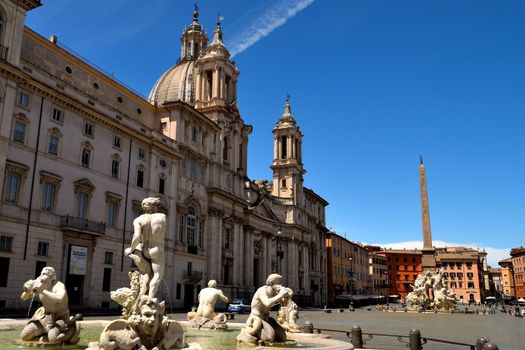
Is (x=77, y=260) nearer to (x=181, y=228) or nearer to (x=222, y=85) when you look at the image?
(x=181, y=228)

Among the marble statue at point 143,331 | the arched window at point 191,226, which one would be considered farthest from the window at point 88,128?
the marble statue at point 143,331

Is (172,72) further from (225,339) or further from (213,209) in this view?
(225,339)

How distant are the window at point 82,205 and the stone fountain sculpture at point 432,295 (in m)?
31.2

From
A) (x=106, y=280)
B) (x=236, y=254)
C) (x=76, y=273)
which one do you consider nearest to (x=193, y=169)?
(x=236, y=254)

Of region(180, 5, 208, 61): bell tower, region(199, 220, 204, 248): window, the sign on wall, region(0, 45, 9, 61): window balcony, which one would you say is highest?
region(180, 5, 208, 61): bell tower

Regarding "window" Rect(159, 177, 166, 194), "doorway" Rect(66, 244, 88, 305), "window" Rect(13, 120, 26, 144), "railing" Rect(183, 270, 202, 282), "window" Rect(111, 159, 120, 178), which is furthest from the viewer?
"railing" Rect(183, 270, 202, 282)

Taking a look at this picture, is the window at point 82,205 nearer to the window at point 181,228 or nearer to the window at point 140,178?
the window at point 140,178

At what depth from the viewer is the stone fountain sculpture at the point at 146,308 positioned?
716 centimetres

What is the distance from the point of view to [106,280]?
3394cm

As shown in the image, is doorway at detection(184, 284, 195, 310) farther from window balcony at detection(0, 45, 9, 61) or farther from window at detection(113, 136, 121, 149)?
window balcony at detection(0, 45, 9, 61)

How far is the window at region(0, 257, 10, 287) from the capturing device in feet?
87.4

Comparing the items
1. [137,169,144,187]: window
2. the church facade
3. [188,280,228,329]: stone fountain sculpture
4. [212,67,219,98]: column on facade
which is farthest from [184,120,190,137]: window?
[188,280,228,329]: stone fountain sculpture

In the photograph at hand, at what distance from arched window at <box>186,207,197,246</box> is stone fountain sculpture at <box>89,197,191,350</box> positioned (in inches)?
1392

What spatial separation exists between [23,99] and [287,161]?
49507 millimetres
